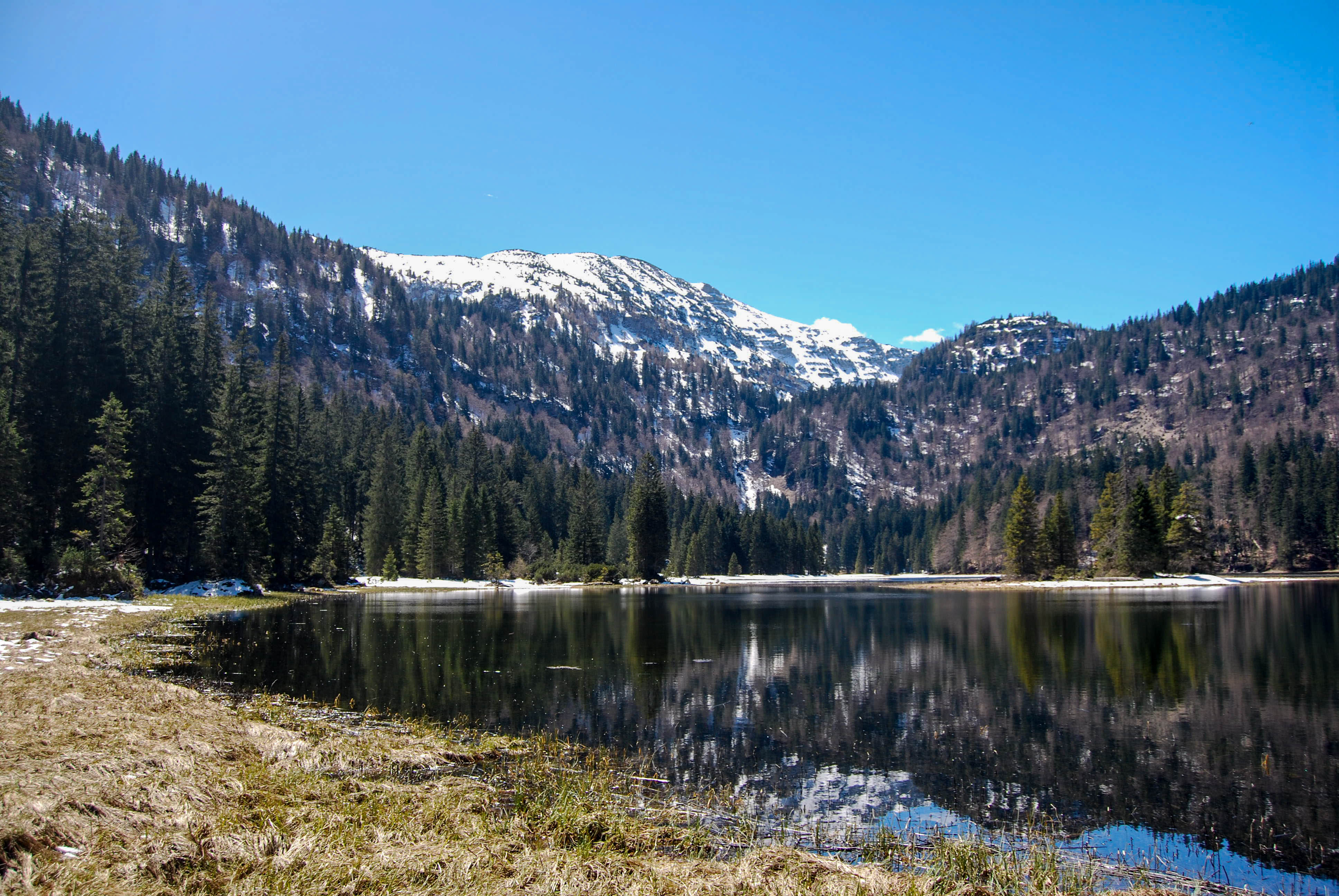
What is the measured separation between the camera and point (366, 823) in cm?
1055

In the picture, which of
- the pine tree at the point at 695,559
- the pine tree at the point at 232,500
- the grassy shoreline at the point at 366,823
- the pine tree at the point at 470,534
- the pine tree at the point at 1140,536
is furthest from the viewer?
the pine tree at the point at 695,559

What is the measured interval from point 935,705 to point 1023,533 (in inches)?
3674

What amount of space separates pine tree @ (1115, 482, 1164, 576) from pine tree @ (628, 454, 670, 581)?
196 feet

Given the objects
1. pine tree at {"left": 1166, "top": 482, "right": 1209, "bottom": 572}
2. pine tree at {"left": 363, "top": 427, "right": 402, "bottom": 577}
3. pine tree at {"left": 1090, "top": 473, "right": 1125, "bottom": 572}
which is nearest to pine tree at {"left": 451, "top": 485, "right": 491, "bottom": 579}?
pine tree at {"left": 363, "top": 427, "right": 402, "bottom": 577}

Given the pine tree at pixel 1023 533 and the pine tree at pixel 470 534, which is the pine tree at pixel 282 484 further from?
the pine tree at pixel 1023 533

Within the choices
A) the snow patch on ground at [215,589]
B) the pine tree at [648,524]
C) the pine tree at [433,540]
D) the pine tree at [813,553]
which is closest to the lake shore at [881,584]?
the pine tree at [433,540]

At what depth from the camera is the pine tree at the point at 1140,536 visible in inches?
3686

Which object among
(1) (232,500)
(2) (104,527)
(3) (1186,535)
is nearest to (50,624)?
(2) (104,527)

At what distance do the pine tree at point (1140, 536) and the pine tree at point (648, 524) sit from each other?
5965 centimetres

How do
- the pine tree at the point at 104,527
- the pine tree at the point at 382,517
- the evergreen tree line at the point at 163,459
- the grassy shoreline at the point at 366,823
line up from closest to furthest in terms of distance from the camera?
the grassy shoreline at the point at 366,823
the pine tree at the point at 104,527
the evergreen tree line at the point at 163,459
the pine tree at the point at 382,517

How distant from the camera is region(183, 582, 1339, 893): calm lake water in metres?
14.3

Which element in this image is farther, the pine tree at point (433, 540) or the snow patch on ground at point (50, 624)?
the pine tree at point (433, 540)

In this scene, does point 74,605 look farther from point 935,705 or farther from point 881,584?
point 881,584

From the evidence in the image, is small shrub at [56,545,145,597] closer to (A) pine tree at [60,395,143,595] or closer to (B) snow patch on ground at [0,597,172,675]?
(A) pine tree at [60,395,143,595]
